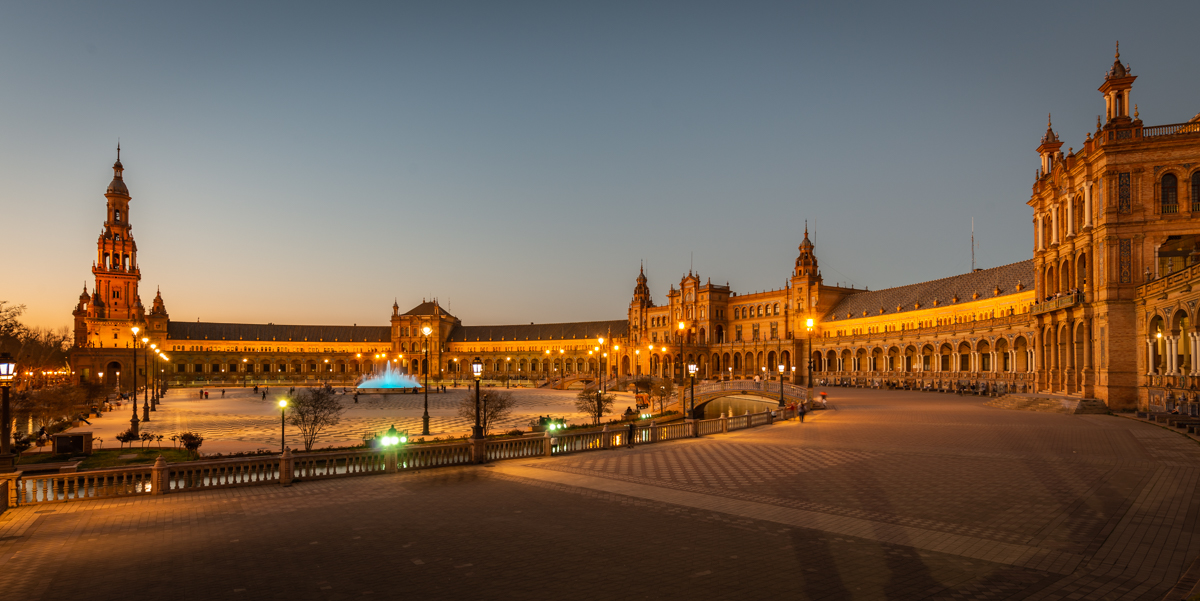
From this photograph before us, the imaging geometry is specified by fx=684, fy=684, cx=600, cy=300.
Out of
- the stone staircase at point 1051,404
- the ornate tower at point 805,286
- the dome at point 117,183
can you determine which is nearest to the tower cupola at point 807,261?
the ornate tower at point 805,286

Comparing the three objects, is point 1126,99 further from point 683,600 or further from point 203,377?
point 203,377

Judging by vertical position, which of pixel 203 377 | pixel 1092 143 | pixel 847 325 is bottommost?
pixel 203 377

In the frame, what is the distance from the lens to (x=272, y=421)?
→ 47344mm

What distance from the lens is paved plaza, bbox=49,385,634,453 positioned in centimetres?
3612

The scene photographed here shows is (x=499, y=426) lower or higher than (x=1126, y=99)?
lower

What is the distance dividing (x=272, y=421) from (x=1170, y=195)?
187ft

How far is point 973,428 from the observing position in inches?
1149

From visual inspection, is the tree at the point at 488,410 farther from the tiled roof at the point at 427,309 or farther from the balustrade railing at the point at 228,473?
the tiled roof at the point at 427,309

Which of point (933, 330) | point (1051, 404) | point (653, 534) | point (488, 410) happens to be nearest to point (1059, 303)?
point (1051, 404)

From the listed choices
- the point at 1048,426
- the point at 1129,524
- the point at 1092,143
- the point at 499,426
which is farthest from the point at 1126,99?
the point at 499,426

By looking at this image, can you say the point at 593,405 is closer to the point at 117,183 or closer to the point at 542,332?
the point at 542,332

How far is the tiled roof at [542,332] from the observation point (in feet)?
489

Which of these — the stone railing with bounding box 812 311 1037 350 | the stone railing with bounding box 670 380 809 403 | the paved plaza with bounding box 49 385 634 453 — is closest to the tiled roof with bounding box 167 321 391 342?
the paved plaza with bounding box 49 385 634 453

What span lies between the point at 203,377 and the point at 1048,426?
472ft
